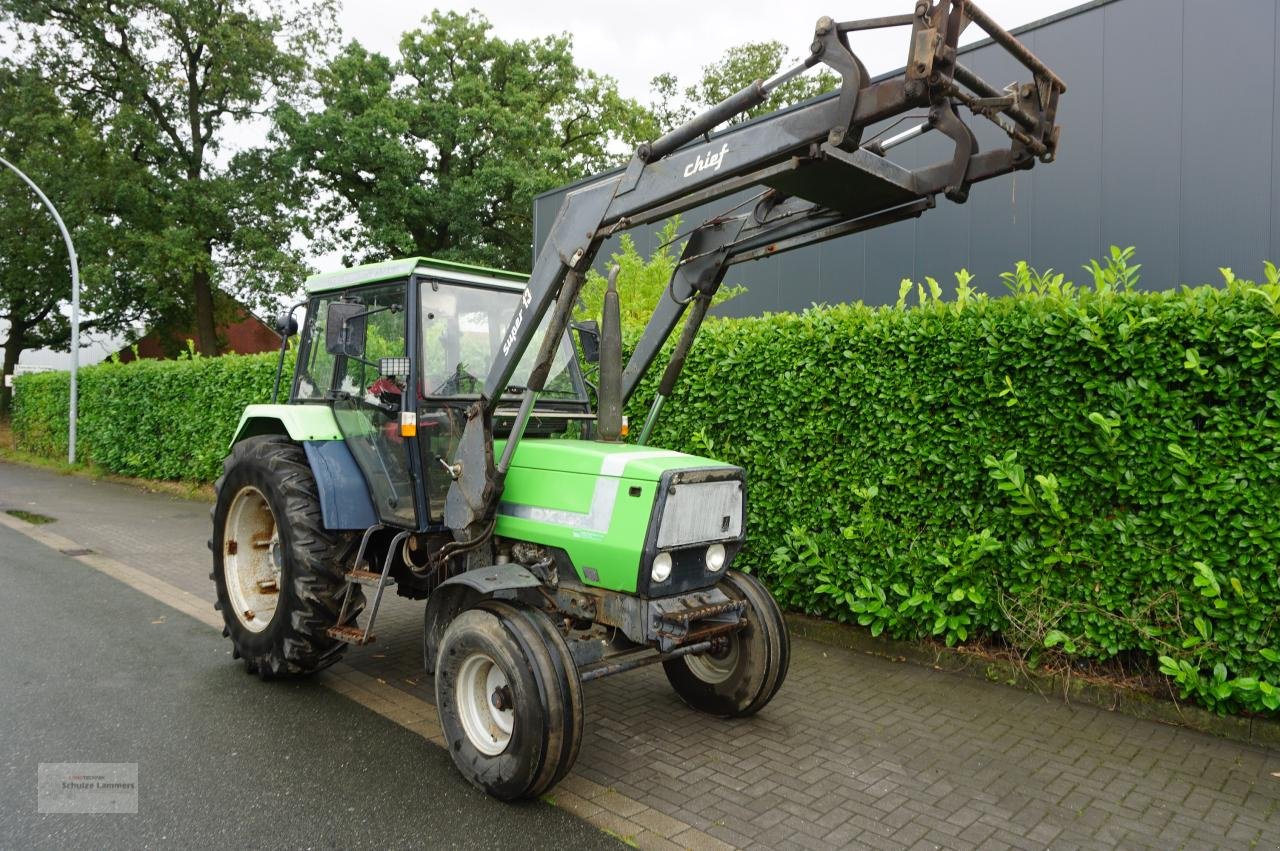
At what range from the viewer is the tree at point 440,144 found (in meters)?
27.9

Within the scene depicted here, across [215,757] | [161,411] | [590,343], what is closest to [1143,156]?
[590,343]

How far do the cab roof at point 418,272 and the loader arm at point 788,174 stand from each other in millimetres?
902

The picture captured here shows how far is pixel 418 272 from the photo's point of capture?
4.73m

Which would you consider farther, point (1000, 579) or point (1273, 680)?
point (1000, 579)

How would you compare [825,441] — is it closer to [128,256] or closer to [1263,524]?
[1263,524]

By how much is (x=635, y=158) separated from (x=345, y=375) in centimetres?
251

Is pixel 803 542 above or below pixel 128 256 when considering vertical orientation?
below

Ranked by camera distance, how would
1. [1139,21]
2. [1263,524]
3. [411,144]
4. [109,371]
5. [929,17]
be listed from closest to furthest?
[929,17]
[1263,524]
[1139,21]
[109,371]
[411,144]

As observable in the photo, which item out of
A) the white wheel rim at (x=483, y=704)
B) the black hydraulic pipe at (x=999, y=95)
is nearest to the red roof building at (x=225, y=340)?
the white wheel rim at (x=483, y=704)

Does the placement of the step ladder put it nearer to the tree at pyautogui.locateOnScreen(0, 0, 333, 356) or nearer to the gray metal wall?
the gray metal wall

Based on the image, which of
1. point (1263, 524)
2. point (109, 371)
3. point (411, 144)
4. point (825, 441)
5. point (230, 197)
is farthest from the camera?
point (411, 144)

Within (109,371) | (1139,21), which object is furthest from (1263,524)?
(109,371)

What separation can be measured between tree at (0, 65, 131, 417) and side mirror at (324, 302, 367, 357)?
24.9 metres

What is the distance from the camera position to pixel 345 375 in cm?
533
